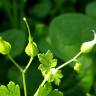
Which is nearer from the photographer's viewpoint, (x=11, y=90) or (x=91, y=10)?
(x=11, y=90)

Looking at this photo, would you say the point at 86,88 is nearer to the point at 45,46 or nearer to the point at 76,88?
the point at 76,88

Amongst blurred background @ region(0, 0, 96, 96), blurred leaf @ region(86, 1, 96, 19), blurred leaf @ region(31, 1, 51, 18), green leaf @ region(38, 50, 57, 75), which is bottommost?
green leaf @ region(38, 50, 57, 75)

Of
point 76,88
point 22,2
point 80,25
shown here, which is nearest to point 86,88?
point 76,88

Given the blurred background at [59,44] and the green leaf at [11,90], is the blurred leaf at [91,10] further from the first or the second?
the green leaf at [11,90]

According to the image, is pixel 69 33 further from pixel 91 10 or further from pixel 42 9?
pixel 42 9

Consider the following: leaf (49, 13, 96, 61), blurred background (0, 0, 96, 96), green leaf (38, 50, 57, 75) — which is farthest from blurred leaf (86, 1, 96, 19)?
green leaf (38, 50, 57, 75)

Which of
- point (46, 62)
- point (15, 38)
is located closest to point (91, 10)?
point (15, 38)

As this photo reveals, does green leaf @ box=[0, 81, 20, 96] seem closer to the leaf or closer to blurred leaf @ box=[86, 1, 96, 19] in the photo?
the leaf
